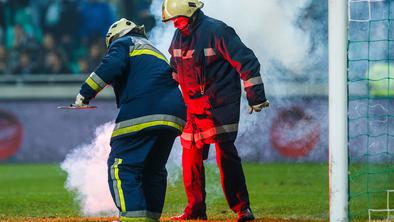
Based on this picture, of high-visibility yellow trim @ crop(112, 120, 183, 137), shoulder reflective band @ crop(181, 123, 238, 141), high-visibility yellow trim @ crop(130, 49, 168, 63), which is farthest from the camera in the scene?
shoulder reflective band @ crop(181, 123, 238, 141)

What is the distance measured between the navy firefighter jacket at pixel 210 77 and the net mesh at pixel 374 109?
1.30m

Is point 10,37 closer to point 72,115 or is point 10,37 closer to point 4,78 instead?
point 4,78

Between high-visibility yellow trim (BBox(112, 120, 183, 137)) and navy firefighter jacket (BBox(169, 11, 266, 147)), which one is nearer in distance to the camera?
high-visibility yellow trim (BBox(112, 120, 183, 137))

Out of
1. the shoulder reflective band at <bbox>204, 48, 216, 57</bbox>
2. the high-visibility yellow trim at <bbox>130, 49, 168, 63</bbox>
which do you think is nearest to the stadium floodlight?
the shoulder reflective band at <bbox>204, 48, 216, 57</bbox>

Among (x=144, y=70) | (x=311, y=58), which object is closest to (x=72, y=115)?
(x=311, y=58)

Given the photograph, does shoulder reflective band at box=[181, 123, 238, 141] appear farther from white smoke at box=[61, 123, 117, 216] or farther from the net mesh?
the net mesh

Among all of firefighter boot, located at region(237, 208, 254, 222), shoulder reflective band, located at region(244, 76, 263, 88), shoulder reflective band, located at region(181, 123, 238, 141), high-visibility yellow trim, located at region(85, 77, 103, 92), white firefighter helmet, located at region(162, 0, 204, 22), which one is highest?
white firefighter helmet, located at region(162, 0, 204, 22)

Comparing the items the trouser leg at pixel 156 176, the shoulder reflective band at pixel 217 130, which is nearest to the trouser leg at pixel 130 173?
the trouser leg at pixel 156 176

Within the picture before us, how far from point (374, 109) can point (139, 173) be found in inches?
178

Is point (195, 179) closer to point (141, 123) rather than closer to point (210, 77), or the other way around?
point (210, 77)

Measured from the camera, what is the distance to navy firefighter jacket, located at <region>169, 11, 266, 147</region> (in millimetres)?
8734

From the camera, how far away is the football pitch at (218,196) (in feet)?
31.7

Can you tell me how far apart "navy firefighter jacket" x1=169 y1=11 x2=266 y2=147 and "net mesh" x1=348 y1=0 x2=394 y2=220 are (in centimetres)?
130

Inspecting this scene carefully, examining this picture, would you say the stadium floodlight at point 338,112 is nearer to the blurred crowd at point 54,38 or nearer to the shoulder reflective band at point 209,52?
the shoulder reflective band at point 209,52
